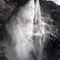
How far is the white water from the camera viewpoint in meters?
39.2

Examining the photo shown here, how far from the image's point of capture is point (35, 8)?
151 ft

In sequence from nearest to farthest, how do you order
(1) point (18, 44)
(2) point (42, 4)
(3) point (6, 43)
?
(3) point (6, 43) < (1) point (18, 44) < (2) point (42, 4)

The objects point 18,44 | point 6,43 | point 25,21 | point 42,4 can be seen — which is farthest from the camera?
point 42,4

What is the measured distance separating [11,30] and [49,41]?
27.3 ft

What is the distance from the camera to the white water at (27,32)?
39219mm

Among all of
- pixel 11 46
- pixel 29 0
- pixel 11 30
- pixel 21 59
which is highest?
pixel 29 0

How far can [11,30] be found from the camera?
39000 millimetres

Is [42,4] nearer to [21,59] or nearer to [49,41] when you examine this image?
[49,41]

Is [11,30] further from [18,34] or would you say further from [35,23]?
[35,23]

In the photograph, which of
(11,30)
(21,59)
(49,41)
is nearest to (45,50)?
(49,41)

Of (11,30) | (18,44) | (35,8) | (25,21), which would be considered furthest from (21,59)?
(35,8)

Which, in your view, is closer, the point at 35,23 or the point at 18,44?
the point at 18,44

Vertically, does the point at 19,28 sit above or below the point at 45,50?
above

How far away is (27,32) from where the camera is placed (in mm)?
42844
